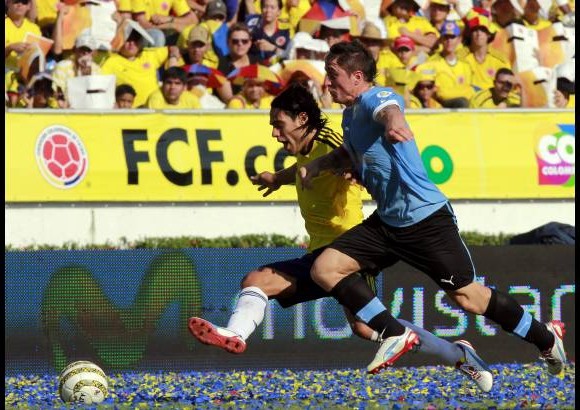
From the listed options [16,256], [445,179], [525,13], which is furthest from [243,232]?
[525,13]

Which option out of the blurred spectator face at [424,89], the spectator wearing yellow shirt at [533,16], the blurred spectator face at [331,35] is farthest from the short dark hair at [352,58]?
the spectator wearing yellow shirt at [533,16]

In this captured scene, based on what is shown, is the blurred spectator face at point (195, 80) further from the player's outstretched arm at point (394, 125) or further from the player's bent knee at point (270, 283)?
the player's outstretched arm at point (394, 125)

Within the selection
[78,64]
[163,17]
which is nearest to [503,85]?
[163,17]

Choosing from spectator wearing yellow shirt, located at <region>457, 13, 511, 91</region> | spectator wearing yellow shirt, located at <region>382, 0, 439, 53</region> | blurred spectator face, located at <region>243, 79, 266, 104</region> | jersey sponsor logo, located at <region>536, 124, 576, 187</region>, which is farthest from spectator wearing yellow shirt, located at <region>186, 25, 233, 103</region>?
jersey sponsor logo, located at <region>536, 124, 576, 187</region>

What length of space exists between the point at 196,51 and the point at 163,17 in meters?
0.75

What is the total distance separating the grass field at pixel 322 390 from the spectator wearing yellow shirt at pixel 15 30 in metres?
4.58

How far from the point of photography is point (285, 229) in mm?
14828

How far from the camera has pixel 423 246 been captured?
318 inches

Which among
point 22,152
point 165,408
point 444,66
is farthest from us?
point 444,66

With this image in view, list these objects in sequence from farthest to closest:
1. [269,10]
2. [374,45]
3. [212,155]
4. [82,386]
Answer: [374,45], [269,10], [212,155], [82,386]

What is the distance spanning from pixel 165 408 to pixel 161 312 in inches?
152

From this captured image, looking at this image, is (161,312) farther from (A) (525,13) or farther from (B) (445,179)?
(A) (525,13)

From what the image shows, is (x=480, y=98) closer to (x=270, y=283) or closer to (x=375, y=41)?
(x=375, y=41)

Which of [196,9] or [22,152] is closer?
[22,152]
